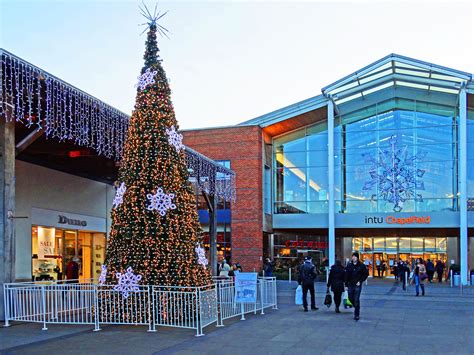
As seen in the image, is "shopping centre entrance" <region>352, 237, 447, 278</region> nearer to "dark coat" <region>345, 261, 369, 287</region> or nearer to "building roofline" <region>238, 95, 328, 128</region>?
"building roofline" <region>238, 95, 328, 128</region>

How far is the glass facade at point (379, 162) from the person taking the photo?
35219 millimetres

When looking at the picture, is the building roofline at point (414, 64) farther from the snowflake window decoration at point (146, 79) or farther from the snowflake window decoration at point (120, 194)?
the snowflake window decoration at point (120, 194)

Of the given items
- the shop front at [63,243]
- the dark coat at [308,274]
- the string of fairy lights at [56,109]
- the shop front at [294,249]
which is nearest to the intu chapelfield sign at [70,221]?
the shop front at [63,243]

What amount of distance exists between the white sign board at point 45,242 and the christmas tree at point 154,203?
645 centimetres

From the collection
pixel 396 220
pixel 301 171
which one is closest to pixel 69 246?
pixel 301 171

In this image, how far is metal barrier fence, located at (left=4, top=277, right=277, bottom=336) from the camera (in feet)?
37.6

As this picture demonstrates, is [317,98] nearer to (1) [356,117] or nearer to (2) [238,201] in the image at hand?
(1) [356,117]

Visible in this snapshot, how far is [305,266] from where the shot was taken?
1588 cm

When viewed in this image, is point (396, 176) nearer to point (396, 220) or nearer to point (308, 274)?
point (396, 220)

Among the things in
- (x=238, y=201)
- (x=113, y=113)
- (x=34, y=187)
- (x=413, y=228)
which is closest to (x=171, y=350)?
(x=113, y=113)

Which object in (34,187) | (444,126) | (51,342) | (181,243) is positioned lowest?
(51,342)

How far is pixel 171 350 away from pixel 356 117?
98.8 feet

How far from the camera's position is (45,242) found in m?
18.7

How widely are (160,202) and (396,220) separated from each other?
82.6 feet
